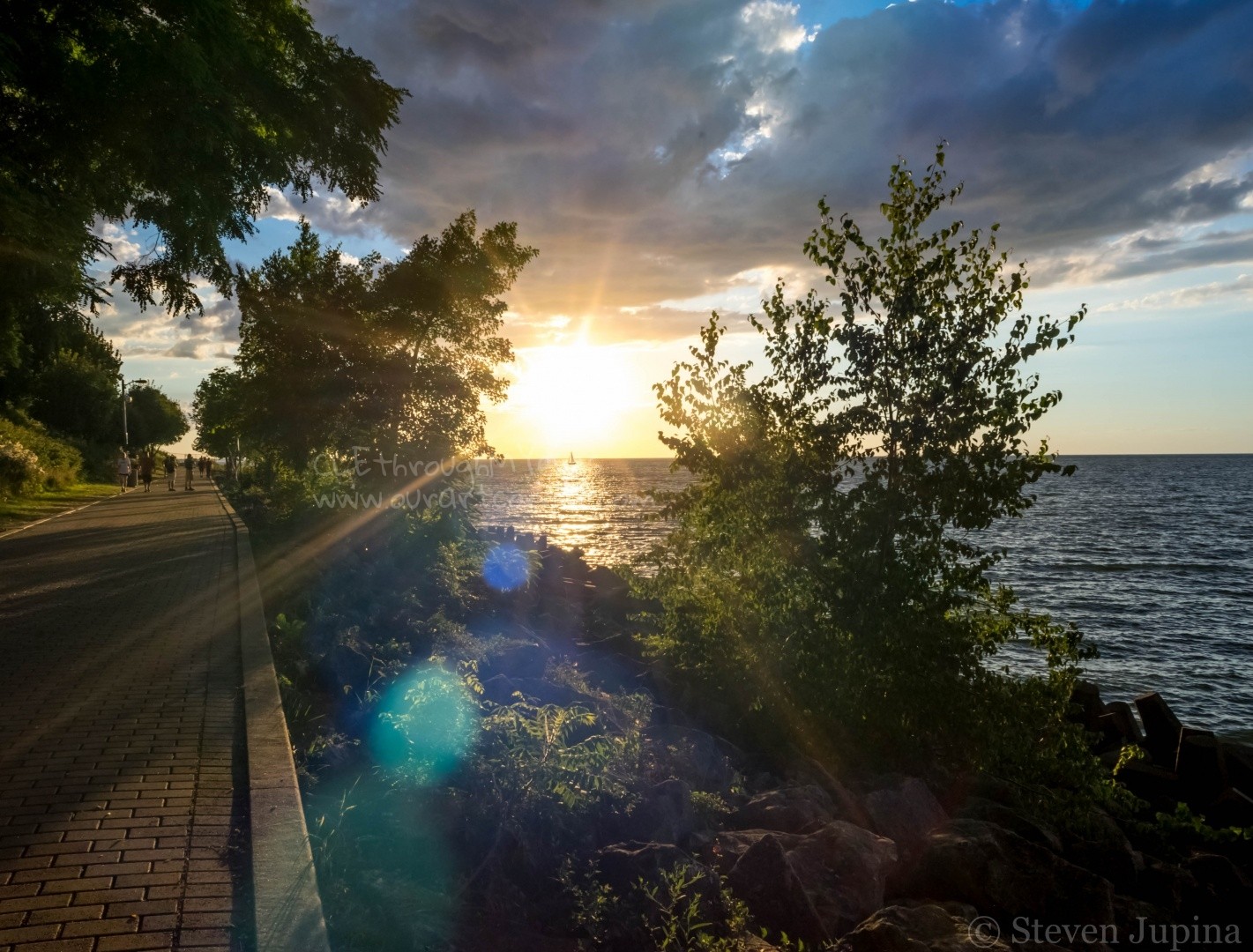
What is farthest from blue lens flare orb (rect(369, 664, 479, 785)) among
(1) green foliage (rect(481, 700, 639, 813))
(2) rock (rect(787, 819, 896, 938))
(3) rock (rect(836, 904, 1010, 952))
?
(3) rock (rect(836, 904, 1010, 952))

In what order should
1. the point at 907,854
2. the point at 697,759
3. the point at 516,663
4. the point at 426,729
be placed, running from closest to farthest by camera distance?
1. the point at 426,729
2. the point at 907,854
3. the point at 697,759
4. the point at 516,663

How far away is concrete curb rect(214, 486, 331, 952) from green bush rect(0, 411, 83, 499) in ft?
77.7

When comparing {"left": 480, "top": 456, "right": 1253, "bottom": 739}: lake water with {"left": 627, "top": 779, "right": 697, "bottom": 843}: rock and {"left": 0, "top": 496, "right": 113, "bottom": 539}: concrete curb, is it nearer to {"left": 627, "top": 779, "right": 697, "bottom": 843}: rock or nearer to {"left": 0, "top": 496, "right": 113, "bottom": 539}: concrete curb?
{"left": 627, "top": 779, "right": 697, "bottom": 843}: rock

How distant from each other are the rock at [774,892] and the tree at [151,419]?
76.3m

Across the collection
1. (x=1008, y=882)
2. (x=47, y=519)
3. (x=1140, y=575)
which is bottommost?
(x=1140, y=575)

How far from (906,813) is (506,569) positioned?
10.5 meters

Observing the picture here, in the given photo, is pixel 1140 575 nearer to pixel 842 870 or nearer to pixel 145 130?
pixel 842 870

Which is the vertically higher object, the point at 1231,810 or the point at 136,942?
the point at 136,942

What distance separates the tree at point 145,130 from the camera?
31.4 feet

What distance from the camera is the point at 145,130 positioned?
10117mm

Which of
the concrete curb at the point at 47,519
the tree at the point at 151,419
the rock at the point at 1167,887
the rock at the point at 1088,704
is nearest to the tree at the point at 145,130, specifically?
the concrete curb at the point at 47,519

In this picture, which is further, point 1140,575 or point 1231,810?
point 1140,575

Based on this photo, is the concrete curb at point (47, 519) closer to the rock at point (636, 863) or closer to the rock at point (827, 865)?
the rock at point (636, 863)

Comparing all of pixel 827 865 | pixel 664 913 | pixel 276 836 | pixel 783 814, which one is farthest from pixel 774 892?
pixel 276 836
